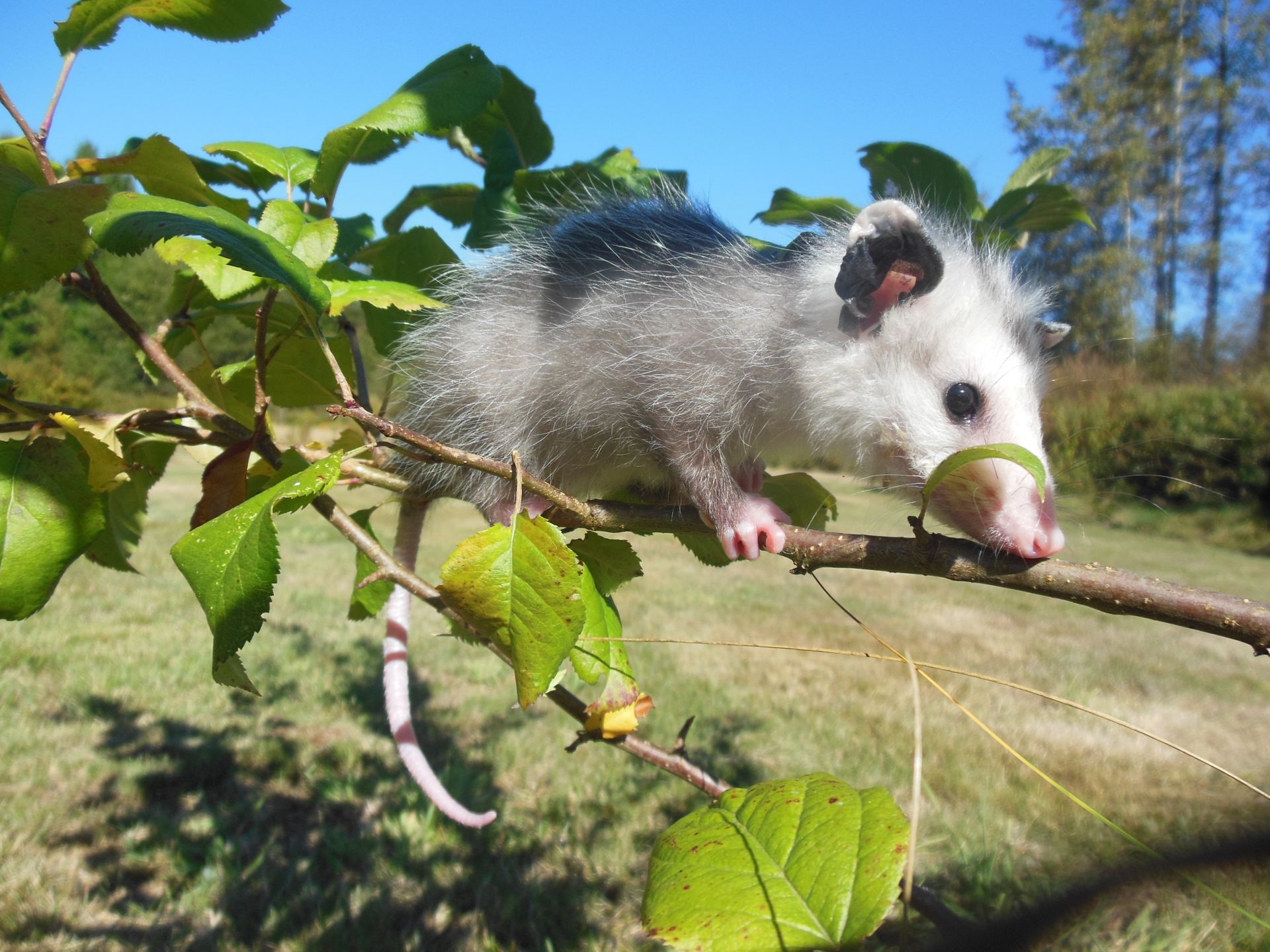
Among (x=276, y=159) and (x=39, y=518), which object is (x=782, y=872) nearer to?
(x=39, y=518)

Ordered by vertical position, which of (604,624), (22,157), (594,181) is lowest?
(604,624)

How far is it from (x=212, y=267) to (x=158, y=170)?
0.17 metres

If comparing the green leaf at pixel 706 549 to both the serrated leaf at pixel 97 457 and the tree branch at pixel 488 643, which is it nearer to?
the tree branch at pixel 488 643

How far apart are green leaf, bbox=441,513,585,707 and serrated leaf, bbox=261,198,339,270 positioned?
1.44 feet

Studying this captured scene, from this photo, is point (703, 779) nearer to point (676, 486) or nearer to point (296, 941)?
point (676, 486)

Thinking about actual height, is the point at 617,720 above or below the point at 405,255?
below

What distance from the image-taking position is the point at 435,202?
161cm

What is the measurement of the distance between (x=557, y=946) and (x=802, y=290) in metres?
2.12

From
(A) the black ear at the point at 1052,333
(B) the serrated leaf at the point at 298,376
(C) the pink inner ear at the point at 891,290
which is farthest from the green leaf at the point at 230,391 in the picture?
(A) the black ear at the point at 1052,333

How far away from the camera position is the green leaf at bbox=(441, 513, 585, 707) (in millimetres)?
765

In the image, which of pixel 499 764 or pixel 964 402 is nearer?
pixel 964 402

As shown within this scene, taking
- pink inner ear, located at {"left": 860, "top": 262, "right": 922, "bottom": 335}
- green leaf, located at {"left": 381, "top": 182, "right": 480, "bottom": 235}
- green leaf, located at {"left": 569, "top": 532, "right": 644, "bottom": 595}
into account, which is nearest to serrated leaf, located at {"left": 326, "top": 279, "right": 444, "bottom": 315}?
green leaf, located at {"left": 569, "top": 532, "right": 644, "bottom": 595}

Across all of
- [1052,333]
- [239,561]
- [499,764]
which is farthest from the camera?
[499,764]

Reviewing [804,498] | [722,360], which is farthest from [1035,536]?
[722,360]
